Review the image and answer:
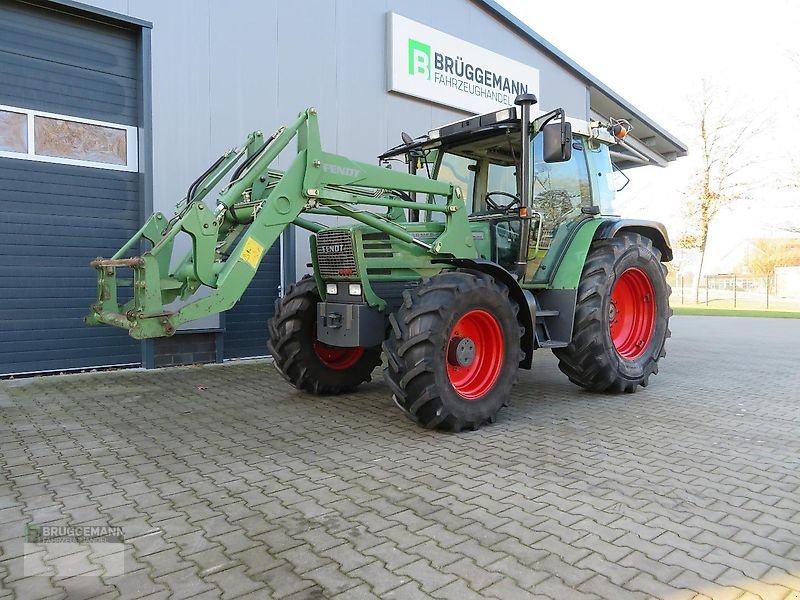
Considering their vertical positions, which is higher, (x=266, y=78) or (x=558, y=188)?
(x=266, y=78)

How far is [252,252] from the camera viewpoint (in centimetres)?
454

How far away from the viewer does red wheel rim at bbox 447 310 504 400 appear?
485 cm

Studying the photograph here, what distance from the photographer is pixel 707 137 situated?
1090 inches

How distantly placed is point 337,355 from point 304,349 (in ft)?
1.55

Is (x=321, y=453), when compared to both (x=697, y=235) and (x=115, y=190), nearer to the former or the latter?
(x=115, y=190)

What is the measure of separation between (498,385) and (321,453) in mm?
1622

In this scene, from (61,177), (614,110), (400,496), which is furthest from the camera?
(614,110)

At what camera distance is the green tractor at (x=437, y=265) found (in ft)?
14.8

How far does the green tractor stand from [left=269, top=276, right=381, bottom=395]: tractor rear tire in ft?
0.05

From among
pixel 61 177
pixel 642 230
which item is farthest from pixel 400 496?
pixel 61 177

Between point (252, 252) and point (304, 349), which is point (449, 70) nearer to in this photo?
point (304, 349)

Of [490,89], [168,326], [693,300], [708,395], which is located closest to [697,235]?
[693,300]

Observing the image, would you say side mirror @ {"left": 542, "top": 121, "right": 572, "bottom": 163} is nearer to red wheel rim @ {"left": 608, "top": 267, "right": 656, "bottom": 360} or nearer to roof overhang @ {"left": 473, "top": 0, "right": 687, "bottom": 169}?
red wheel rim @ {"left": 608, "top": 267, "right": 656, "bottom": 360}

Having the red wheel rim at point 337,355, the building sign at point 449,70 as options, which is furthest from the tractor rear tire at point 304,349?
the building sign at point 449,70
